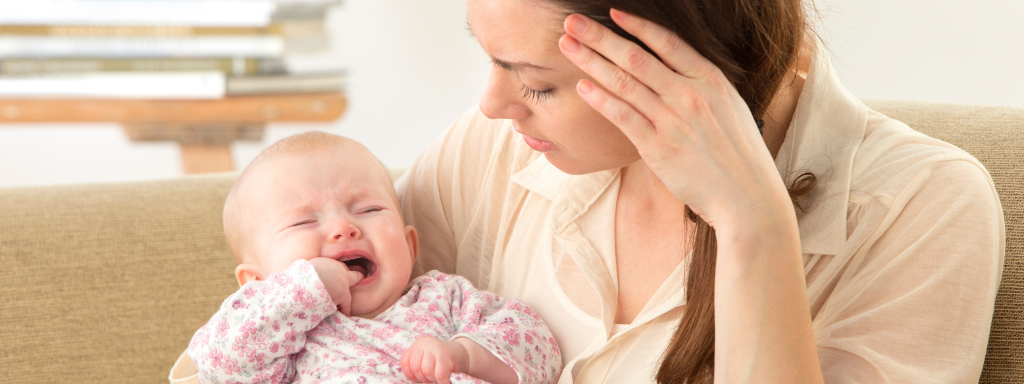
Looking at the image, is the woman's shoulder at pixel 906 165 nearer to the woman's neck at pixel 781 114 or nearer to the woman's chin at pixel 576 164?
the woman's neck at pixel 781 114

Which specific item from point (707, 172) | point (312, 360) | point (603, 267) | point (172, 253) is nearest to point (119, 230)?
point (172, 253)

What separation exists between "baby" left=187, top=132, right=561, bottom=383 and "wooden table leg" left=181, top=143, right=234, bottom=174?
4.26 ft

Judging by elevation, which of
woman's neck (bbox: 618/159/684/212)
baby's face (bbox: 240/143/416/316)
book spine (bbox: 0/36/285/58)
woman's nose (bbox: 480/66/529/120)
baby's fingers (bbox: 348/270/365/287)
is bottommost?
book spine (bbox: 0/36/285/58)

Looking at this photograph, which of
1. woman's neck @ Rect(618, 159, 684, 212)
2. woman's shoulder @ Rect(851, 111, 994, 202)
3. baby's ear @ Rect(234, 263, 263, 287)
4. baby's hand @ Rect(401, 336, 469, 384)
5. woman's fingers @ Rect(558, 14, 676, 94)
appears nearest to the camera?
woman's fingers @ Rect(558, 14, 676, 94)

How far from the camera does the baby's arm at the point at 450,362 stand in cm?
107

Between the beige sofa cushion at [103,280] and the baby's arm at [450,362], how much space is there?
0.69m

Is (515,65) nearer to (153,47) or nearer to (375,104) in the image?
(153,47)

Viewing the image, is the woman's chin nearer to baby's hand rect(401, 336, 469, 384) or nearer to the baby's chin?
baby's hand rect(401, 336, 469, 384)

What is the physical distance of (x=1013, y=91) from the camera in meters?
2.22

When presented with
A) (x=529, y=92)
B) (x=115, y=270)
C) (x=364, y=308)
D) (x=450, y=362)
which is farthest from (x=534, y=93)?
(x=115, y=270)

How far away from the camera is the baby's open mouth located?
1.29 metres

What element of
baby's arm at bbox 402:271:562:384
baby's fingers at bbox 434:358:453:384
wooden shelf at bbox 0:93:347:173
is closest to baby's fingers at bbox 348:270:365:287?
baby's arm at bbox 402:271:562:384

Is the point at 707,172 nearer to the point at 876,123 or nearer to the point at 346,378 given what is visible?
the point at 876,123

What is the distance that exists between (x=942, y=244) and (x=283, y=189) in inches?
38.9
